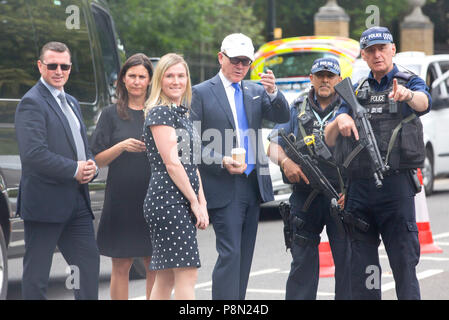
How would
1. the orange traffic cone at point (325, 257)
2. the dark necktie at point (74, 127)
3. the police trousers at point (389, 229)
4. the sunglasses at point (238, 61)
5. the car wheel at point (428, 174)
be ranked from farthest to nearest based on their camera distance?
the car wheel at point (428, 174), the orange traffic cone at point (325, 257), the sunglasses at point (238, 61), the dark necktie at point (74, 127), the police trousers at point (389, 229)

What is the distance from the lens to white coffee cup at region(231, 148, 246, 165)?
5898mm

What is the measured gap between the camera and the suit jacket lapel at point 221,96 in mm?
6211

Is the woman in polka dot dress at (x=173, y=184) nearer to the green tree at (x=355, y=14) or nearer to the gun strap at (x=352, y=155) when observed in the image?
the gun strap at (x=352, y=155)

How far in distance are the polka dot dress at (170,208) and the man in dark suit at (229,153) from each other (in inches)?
18.2

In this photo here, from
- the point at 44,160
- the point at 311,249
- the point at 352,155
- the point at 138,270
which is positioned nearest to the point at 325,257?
the point at 138,270

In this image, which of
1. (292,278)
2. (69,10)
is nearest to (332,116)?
(292,278)

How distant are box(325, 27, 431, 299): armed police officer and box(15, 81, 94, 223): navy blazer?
162 cm

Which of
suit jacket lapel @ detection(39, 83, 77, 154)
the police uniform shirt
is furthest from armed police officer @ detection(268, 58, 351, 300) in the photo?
suit jacket lapel @ detection(39, 83, 77, 154)

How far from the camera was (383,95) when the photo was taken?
577 centimetres

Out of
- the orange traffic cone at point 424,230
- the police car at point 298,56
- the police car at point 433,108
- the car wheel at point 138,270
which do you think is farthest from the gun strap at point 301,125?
the police car at point 298,56

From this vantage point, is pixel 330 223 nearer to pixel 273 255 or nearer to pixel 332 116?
pixel 332 116

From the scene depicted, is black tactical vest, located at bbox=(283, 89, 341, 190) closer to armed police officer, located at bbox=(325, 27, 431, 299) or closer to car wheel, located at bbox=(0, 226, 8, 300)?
armed police officer, located at bbox=(325, 27, 431, 299)

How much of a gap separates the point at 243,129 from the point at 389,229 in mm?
1141

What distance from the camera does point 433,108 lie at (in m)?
14.6
